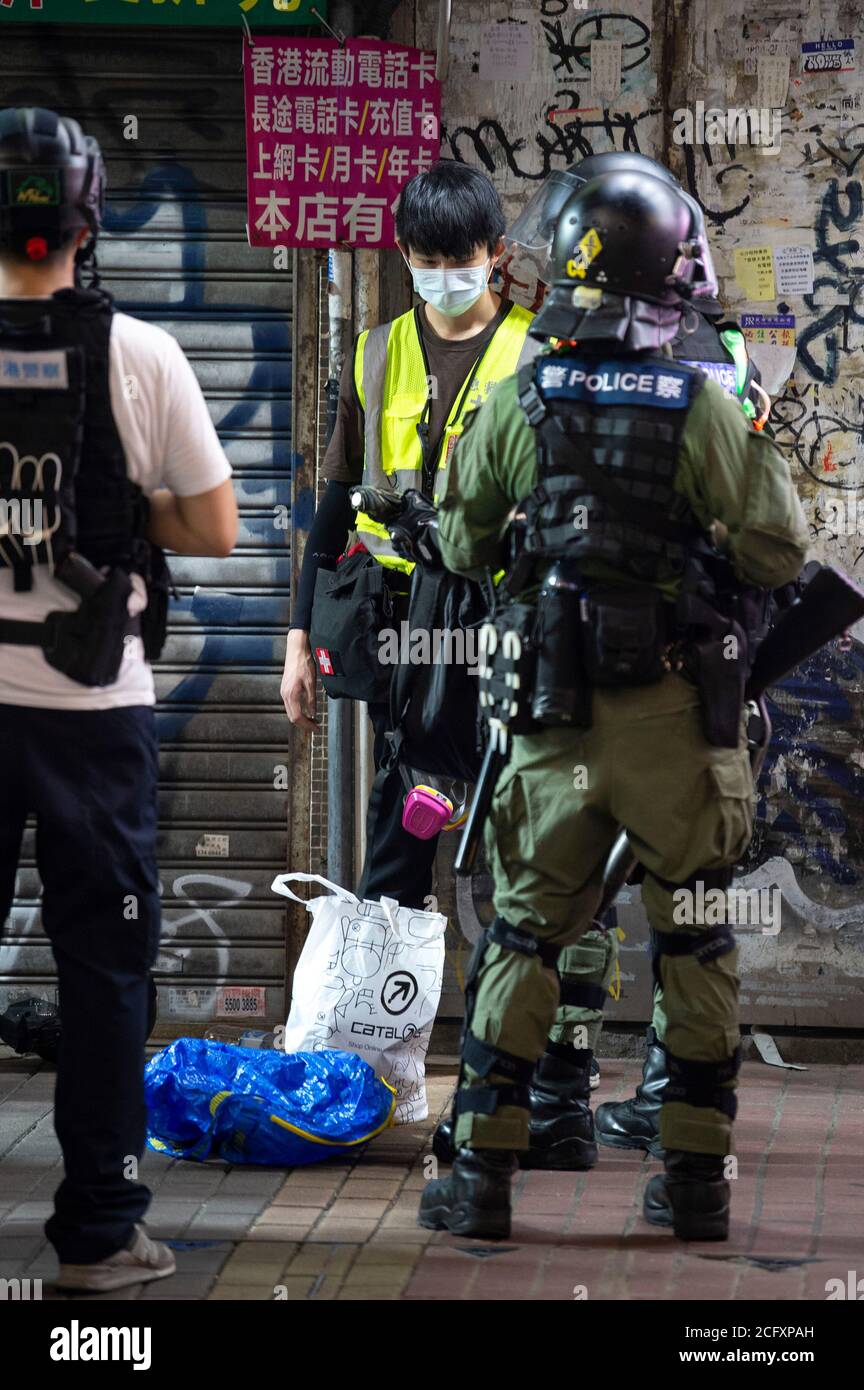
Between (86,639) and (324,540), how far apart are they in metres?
1.91

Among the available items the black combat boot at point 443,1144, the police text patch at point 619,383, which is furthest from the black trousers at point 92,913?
the black combat boot at point 443,1144

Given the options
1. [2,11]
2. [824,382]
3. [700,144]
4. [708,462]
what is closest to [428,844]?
[708,462]

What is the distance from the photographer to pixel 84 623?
382cm

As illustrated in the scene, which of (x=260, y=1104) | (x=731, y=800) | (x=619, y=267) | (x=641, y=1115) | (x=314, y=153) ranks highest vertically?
(x=314, y=153)

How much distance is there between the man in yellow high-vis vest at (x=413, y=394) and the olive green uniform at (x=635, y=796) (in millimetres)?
944

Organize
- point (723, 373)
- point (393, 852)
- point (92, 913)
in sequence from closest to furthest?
point (92, 913) < point (723, 373) < point (393, 852)

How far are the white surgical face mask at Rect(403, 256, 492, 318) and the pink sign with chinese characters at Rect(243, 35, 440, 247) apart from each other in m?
0.80

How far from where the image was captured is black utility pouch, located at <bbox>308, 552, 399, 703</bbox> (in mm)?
5414

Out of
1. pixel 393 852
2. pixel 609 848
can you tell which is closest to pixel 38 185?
pixel 609 848

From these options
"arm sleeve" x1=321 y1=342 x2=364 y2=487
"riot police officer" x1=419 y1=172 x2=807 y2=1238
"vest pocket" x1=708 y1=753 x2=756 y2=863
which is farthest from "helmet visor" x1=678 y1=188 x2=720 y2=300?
"arm sleeve" x1=321 y1=342 x2=364 y2=487

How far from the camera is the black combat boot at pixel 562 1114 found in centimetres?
512

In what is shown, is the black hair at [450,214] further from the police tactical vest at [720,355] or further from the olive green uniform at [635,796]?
the olive green uniform at [635,796]

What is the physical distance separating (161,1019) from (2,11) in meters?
3.40

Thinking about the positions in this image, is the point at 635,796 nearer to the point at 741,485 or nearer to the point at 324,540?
the point at 741,485
